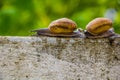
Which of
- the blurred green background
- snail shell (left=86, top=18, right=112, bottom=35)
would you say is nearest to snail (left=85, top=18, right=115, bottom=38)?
snail shell (left=86, top=18, right=112, bottom=35)

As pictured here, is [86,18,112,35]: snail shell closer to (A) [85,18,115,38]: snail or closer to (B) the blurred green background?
(A) [85,18,115,38]: snail

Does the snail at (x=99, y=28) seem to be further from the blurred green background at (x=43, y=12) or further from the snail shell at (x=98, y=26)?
the blurred green background at (x=43, y=12)

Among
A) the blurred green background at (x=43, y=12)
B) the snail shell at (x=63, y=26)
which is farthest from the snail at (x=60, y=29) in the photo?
the blurred green background at (x=43, y=12)

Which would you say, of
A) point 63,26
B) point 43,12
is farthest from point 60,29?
point 43,12

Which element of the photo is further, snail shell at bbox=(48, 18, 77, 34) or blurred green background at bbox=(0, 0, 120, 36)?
blurred green background at bbox=(0, 0, 120, 36)

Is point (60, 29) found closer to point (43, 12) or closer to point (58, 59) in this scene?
point (58, 59)

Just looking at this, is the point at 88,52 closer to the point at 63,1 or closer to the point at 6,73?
the point at 6,73
